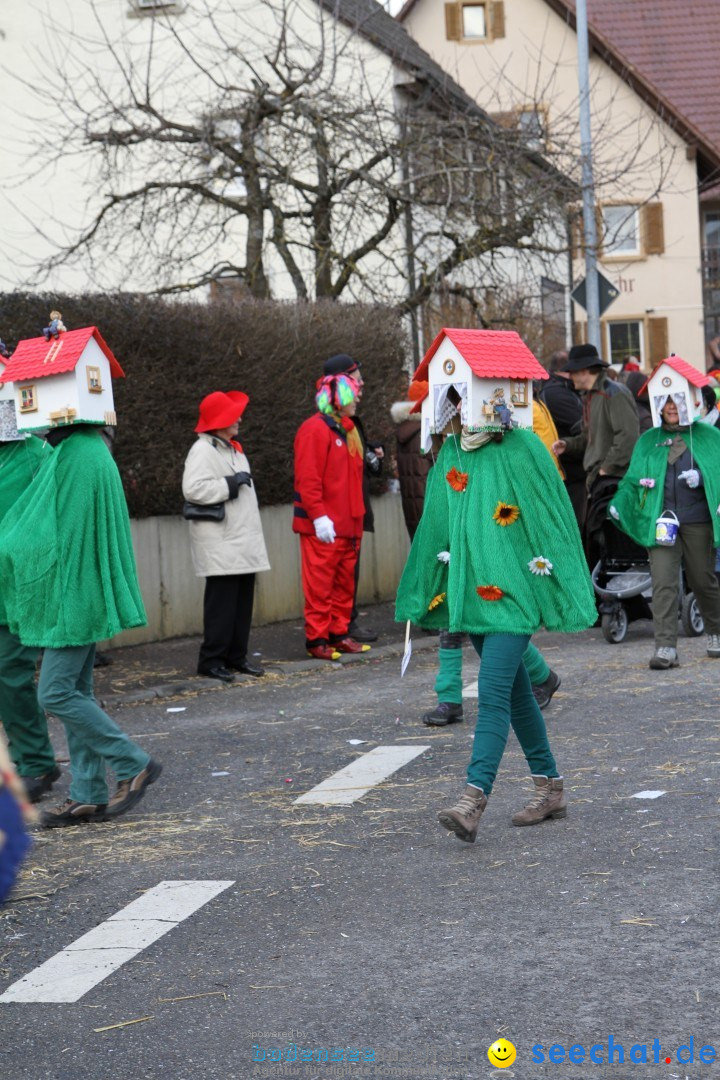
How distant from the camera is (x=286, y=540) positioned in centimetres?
1463

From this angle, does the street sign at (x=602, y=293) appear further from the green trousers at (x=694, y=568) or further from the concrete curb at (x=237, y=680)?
the green trousers at (x=694, y=568)

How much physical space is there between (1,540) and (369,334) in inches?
342

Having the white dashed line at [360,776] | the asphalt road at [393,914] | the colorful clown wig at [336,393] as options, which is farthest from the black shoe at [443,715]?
the colorful clown wig at [336,393]

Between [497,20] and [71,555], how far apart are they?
114 ft

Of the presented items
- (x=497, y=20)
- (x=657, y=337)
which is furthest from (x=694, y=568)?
(x=657, y=337)

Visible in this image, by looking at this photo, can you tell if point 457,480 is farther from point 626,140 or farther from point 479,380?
point 626,140

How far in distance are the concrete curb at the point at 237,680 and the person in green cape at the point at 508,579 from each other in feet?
14.5

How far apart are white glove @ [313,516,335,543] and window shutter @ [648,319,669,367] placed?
32.5 m

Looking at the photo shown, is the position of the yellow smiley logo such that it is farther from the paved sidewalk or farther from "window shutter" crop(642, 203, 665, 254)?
"window shutter" crop(642, 203, 665, 254)

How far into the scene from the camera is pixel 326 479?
39.2 feet

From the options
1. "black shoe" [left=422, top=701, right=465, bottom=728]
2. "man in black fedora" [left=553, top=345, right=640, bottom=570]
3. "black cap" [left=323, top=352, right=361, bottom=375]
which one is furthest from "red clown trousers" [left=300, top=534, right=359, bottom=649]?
"black shoe" [left=422, top=701, right=465, bottom=728]

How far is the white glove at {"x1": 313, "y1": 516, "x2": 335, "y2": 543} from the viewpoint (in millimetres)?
11695

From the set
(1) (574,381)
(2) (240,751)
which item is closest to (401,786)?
(2) (240,751)

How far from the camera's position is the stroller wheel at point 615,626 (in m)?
12.0
